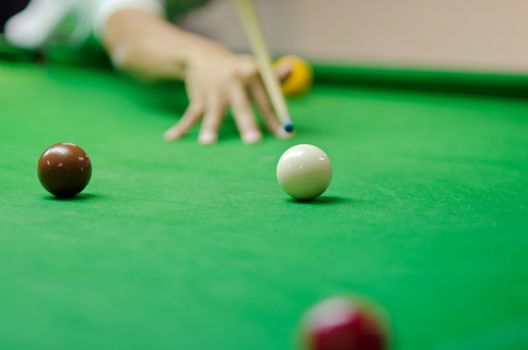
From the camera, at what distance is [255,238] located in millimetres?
1377

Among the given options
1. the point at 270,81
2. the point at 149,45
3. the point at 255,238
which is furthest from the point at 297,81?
the point at 255,238

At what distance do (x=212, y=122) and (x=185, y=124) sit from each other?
10 centimetres

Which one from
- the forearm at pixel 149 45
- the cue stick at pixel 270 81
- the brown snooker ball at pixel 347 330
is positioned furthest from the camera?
the forearm at pixel 149 45

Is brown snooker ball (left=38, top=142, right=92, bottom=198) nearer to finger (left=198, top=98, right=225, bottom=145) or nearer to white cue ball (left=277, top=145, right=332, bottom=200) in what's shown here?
white cue ball (left=277, top=145, right=332, bottom=200)

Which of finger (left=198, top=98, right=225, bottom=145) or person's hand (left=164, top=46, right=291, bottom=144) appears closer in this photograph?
finger (left=198, top=98, right=225, bottom=145)

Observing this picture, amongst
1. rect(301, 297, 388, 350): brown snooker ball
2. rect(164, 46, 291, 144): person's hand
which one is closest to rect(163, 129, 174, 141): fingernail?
rect(164, 46, 291, 144): person's hand

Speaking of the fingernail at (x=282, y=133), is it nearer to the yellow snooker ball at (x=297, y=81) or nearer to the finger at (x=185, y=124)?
the finger at (x=185, y=124)

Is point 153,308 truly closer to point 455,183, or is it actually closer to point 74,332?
point 74,332

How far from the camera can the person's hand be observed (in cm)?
276

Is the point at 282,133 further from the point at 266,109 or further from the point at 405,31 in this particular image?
the point at 405,31

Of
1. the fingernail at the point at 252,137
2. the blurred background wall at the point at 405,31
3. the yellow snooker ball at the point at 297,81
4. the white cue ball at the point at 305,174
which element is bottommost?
the blurred background wall at the point at 405,31

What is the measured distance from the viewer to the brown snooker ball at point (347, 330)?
0.74 m

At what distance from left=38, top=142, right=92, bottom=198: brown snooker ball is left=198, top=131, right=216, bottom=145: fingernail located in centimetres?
86

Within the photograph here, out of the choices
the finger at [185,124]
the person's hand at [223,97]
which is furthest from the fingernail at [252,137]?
the finger at [185,124]
